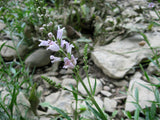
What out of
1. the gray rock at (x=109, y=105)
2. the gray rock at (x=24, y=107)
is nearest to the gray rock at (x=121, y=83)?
the gray rock at (x=109, y=105)

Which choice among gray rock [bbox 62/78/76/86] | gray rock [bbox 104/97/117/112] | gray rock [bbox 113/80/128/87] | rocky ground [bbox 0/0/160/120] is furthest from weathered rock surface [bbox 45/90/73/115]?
gray rock [bbox 113/80/128/87]

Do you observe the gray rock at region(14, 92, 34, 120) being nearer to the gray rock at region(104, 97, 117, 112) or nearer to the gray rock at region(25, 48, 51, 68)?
the gray rock at region(104, 97, 117, 112)

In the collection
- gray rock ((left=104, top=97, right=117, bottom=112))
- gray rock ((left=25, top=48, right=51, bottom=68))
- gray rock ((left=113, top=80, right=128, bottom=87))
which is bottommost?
gray rock ((left=104, top=97, right=117, bottom=112))

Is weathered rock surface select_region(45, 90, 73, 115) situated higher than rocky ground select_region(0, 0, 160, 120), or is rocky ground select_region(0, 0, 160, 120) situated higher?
rocky ground select_region(0, 0, 160, 120)

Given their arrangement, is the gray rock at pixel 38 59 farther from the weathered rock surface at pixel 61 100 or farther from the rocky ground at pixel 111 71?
the weathered rock surface at pixel 61 100

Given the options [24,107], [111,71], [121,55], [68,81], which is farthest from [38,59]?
[121,55]

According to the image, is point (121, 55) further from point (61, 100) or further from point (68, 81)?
point (61, 100)

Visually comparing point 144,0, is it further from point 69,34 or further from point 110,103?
point 110,103

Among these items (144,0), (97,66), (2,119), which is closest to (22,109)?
(2,119)
